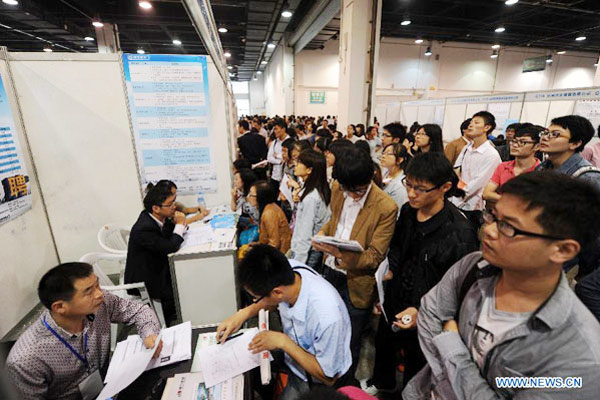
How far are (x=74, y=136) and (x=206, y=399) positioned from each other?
9.85ft

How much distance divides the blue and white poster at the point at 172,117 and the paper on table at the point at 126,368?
82.3 inches

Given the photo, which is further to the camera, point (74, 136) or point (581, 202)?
point (74, 136)

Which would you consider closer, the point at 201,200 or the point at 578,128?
the point at 578,128

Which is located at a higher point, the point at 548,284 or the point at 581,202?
the point at 581,202

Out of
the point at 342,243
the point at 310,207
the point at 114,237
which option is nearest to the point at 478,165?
the point at 310,207

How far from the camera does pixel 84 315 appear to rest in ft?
4.82

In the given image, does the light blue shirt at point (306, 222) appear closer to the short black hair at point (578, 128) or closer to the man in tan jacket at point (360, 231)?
the man in tan jacket at point (360, 231)

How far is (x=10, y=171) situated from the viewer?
2.51 meters

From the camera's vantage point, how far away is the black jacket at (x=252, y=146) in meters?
5.93

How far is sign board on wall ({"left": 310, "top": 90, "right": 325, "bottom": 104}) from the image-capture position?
1450cm

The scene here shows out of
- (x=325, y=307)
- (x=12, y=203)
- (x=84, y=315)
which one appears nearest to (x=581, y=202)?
(x=325, y=307)

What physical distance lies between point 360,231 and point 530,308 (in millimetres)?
1036

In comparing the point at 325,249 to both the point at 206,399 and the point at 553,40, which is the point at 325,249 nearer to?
the point at 206,399

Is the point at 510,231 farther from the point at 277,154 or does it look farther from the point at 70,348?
the point at 277,154
